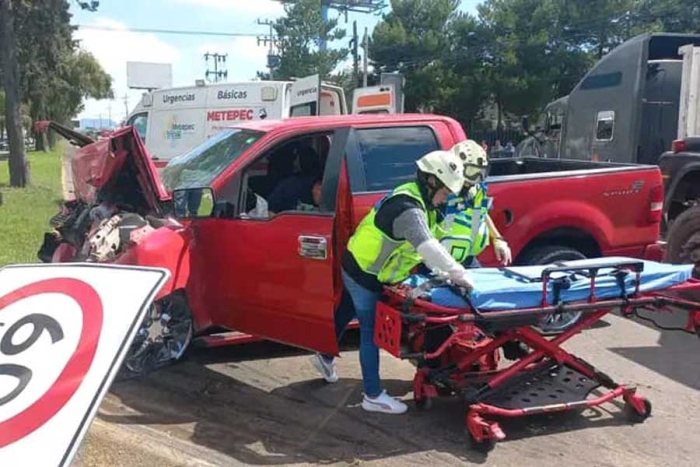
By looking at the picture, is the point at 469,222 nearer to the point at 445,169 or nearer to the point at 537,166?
the point at 445,169

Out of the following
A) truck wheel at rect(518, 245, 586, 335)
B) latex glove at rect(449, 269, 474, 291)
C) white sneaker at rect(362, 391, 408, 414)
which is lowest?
white sneaker at rect(362, 391, 408, 414)

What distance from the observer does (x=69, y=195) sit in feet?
20.6

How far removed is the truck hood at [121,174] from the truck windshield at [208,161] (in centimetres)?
23

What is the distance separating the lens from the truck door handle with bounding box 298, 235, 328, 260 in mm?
4754

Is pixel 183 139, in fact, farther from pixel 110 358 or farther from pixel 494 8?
pixel 494 8

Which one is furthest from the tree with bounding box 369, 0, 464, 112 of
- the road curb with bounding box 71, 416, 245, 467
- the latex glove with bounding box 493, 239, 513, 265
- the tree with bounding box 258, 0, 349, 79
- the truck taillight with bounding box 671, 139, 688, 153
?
the road curb with bounding box 71, 416, 245, 467

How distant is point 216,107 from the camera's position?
12617mm

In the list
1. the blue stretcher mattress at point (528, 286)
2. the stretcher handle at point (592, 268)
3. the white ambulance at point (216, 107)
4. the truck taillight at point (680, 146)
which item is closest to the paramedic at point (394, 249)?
the blue stretcher mattress at point (528, 286)

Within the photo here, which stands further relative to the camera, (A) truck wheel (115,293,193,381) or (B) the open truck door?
(A) truck wheel (115,293,193,381)

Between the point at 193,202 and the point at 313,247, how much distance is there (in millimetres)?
964

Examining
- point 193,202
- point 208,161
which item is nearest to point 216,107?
point 208,161

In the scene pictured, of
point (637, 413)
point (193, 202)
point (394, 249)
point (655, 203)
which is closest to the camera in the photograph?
point (394, 249)

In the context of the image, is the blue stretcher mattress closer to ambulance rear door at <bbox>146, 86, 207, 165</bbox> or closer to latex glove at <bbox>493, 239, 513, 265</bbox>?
latex glove at <bbox>493, 239, 513, 265</bbox>

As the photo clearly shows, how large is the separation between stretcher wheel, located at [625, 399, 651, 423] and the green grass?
20.6ft
